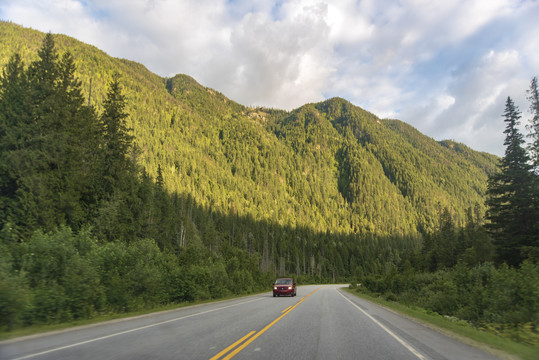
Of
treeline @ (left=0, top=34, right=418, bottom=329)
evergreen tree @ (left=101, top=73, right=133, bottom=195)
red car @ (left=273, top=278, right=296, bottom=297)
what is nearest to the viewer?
treeline @ (left=0, top=34, right=418, bottom=329)

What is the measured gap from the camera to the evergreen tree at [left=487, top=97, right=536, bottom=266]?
35.3m

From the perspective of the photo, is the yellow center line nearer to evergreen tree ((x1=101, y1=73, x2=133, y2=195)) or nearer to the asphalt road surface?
the asphalt road surface

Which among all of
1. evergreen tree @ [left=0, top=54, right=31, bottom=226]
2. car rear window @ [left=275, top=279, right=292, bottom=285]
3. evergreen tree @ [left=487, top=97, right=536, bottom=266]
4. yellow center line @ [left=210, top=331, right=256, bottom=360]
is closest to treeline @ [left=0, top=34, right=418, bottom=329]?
evergreen tree @ [left=0, top=54, right=31, bottom=226]

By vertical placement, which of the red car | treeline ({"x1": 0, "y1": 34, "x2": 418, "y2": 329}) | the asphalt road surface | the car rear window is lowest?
the red car

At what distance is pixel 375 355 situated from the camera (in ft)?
20.1

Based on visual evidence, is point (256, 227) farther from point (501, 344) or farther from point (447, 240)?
point (501, 344)

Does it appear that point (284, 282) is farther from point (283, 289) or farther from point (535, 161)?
point (535, 161)

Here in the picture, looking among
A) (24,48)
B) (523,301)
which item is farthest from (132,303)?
(24,48)

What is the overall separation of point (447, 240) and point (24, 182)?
71266 millimetres

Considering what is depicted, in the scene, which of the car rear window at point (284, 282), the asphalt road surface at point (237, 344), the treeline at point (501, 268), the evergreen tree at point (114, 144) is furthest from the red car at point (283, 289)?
the asphalt road surface at point (237, 344)

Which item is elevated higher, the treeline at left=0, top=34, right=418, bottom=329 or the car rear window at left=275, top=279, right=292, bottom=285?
the treeline at left=0, top=34, right=418, bottom=329

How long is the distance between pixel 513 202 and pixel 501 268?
2175 centimetres

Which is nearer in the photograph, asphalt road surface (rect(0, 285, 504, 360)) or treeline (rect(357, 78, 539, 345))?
asphalt road surface (rect(0, 285, 504, 360))

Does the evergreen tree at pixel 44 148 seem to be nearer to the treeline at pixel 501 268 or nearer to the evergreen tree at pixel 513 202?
the treeline at pixel 501 268
